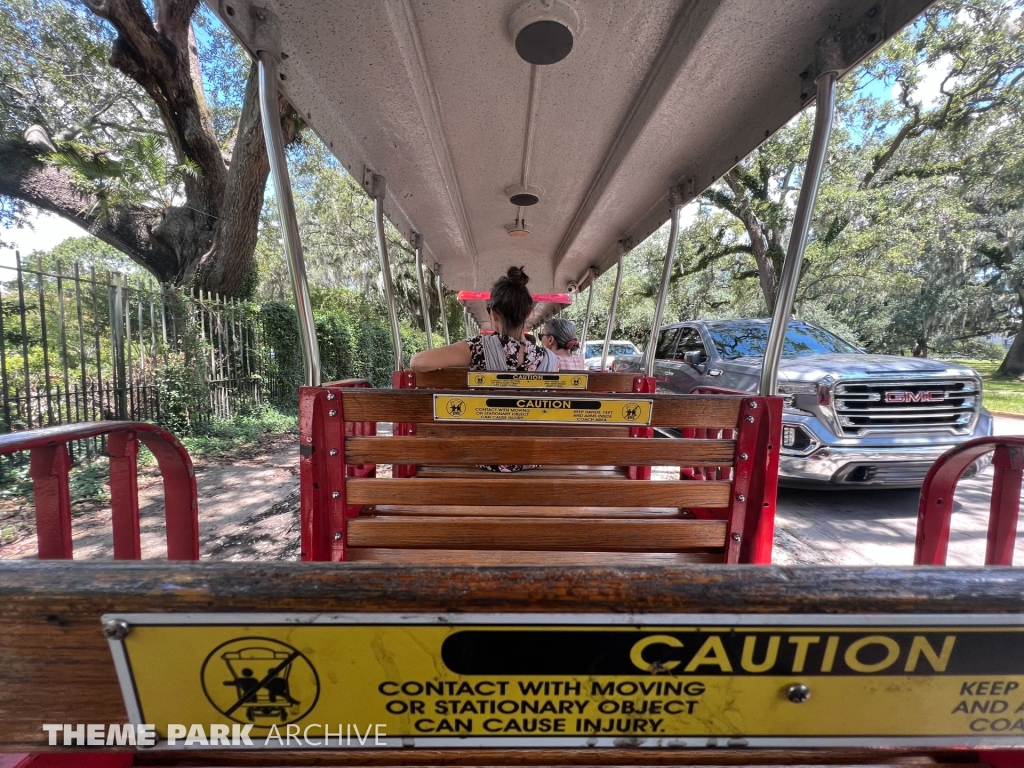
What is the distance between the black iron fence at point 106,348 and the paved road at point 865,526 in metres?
6.74

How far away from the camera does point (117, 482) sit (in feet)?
5.75

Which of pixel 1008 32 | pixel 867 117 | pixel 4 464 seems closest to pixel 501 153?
pixel 4 464

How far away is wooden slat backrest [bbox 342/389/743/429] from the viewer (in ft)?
5.14

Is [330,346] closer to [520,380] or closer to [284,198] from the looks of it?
[520,380]

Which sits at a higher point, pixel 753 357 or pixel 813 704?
pixel 753 357

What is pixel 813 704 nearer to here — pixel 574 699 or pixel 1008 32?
pixel 574 699

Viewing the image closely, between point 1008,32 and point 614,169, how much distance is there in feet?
47.4

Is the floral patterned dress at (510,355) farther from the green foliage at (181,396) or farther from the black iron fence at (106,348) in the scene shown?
the green foliage at (181,396)

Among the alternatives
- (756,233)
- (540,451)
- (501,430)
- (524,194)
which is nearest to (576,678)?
(540,451)

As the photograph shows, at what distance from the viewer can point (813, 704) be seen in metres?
0.65

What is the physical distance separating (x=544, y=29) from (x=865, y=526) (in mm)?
4237

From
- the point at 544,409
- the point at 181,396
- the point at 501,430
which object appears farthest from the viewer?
the point at 181,396

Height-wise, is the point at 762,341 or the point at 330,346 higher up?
the point at 330,346

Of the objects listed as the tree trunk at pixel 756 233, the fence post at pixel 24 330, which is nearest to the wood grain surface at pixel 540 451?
the fence post at pixel 24 330
